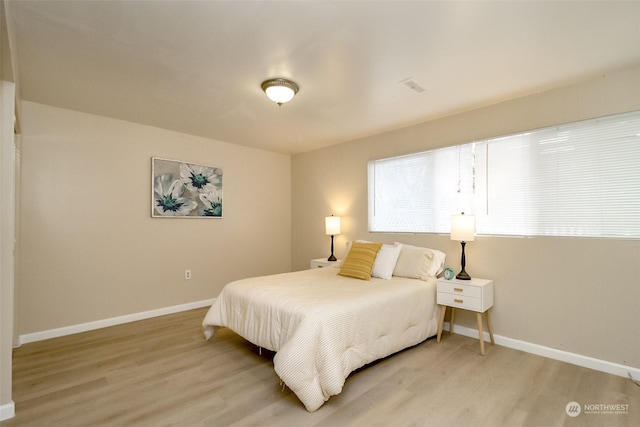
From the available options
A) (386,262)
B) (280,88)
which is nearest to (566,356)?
(386,262)

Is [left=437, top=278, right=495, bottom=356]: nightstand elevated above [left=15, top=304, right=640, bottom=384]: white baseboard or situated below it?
above

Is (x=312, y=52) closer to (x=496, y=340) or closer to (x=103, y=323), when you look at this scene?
(x=496, y=340)

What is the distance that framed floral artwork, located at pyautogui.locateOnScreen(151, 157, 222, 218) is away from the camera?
390 centimetres

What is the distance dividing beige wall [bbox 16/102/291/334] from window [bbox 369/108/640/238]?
258 cm

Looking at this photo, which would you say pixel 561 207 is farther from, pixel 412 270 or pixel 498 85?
pixel 412 270

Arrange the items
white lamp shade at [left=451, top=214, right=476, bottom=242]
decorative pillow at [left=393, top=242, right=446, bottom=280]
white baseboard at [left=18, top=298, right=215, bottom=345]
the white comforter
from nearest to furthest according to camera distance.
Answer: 1. the white comforter
2. white lamp shade at [left=451, top=214, right=476, bottom=242]
3. white baseboard at [left=18, top=298, right=215, bottom=345]
4. decorative pillow at [left=393, top=242, right=446, bottom=280]

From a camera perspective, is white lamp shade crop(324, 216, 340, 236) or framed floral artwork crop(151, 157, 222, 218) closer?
framed floral artwork crop(151, 157, 222, 218)

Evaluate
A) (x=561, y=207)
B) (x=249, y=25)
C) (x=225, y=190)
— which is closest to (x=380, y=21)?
(x=249, y=25)

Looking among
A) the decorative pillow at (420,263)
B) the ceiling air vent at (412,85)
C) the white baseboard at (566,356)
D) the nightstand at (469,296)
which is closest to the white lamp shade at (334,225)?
the decorative pillow at (420,263)

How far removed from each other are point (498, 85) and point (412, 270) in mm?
1892

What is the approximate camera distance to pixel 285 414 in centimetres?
189

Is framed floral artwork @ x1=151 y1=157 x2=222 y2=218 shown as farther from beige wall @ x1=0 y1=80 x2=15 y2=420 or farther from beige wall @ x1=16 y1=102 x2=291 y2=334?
beige wall @ x1=0 y1=80 x2=15 y2=420

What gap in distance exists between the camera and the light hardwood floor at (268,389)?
1.84m

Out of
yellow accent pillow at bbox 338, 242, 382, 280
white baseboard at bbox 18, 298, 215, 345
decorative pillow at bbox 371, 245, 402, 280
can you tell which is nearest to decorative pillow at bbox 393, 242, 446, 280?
decorative pillow at bbox 371, 245, 402, 280
